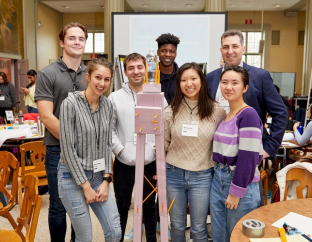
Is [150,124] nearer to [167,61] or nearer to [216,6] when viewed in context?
[167,61]

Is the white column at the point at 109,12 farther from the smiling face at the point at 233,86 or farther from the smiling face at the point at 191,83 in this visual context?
the smiling face at the point at 233,86

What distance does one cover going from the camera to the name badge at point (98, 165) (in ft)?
5.73

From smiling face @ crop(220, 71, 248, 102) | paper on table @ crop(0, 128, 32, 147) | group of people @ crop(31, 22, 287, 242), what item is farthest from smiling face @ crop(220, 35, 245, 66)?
paper on table @ crop(0, 128, 32, 147)

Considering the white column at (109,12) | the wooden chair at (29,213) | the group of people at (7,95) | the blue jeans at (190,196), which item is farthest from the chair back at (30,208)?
the white column at (109,12)

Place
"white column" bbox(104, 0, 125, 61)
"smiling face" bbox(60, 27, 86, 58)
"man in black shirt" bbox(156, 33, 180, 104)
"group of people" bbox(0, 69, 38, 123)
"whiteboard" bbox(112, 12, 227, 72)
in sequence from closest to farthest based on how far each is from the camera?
"smiling face" bbox(60, 27, 86, 58)
"man in black shirt" bbox(156, 33, 180, 104)
"group of people" bbox(0, 69, 38, 123)
"whiteboard" bbox(112, 12, 227, 72)
"white column" bbox(104, 0, 125, 61)

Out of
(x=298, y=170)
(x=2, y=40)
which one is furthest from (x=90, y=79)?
(x=2, y=40)

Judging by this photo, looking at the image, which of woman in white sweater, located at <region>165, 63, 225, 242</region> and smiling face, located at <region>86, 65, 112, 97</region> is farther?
woman in white sweater, located at <region>165, 63, 225, 242</region>

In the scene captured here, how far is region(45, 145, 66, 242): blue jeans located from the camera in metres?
2.02

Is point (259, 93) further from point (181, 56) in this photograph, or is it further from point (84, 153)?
point (181, 56)

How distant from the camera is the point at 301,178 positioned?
207 centimetres

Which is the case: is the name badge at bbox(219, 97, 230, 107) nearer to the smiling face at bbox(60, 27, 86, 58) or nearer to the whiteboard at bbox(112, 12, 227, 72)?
the smiling face at bbox(60, 27, 86, 58)

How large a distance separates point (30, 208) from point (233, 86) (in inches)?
51.5

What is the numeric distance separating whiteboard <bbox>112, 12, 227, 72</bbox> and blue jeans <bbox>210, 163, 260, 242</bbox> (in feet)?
18.3

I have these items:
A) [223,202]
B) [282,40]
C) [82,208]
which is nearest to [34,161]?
[82,208]
